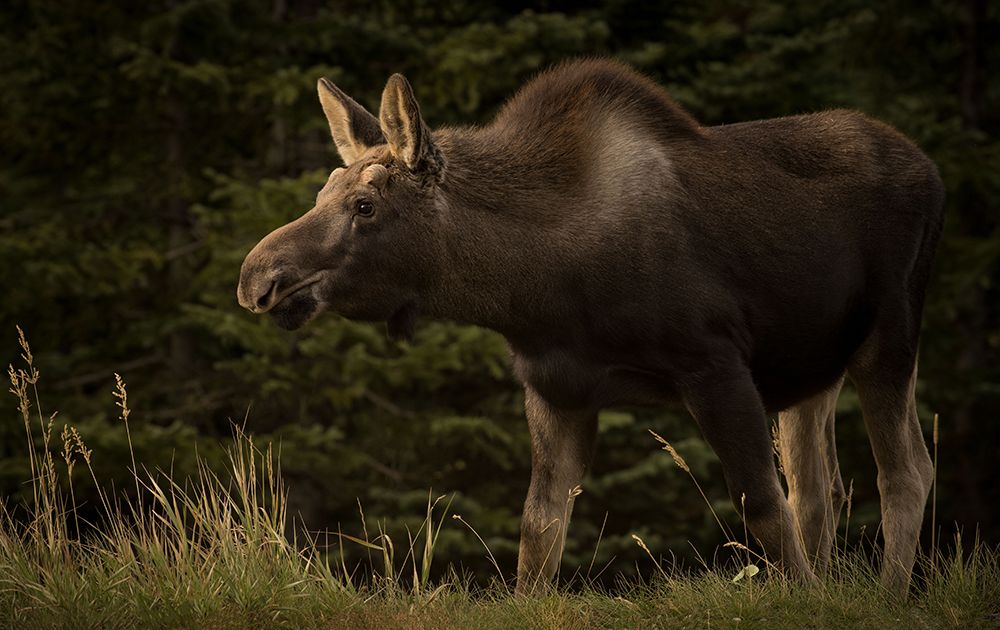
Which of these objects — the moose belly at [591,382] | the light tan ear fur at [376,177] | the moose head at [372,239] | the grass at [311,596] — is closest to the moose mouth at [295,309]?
the moose head at [372,239]

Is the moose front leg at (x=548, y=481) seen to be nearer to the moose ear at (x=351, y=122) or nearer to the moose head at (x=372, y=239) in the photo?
the moose head at (x=372, y=239)

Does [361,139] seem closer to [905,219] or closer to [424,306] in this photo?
[424,306]

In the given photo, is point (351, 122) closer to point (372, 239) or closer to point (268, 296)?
point (372, 239)

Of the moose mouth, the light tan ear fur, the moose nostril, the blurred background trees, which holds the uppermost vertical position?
the light tan ear fur

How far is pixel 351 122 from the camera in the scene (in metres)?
5.93

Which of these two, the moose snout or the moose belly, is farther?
the moose belly

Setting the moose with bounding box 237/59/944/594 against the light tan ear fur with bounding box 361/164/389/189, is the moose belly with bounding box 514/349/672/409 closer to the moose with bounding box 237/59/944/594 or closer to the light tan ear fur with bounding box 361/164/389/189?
the moose with bounding box 237/59/944/594

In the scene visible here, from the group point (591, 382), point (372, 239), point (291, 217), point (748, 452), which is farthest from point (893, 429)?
point (291, 217)

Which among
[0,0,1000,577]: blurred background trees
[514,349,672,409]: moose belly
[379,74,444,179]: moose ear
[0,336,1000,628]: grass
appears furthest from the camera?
[0,0,1000,577]: blurred background trees

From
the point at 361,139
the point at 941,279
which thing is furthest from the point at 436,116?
the point at 361,139

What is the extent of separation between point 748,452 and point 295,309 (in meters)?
1.94

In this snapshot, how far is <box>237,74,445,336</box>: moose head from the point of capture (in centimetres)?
539

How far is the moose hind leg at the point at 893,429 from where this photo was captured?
20.8 ft

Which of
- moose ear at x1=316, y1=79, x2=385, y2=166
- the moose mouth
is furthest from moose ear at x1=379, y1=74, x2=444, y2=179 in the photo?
the moose mouth
